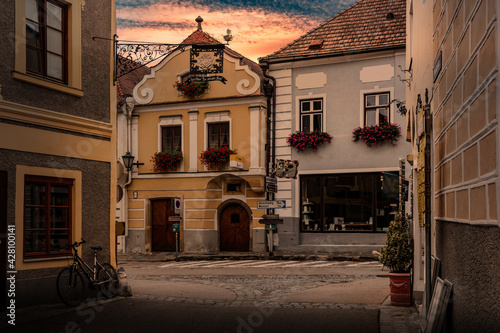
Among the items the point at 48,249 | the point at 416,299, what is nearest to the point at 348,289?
the point at 416,299

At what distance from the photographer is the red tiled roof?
2370cm

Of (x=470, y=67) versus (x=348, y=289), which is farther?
(x=348, y=289)

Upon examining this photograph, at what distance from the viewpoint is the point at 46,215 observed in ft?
34.8

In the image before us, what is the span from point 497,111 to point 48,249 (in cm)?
866

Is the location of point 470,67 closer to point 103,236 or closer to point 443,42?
point 443,42

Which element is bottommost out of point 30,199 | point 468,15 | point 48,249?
point 48,249

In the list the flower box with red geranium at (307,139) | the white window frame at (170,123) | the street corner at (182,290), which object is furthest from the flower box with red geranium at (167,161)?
the street corner at (182,290)

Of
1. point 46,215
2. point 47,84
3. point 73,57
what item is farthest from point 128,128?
point 46,215

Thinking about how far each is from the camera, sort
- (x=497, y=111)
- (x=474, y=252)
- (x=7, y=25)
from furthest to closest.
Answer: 1. (x=7, y=25)
2. (x=474, y=252)
3. (x=497, y=111)

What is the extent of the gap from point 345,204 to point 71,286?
15.0m

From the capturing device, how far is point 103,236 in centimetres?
1188

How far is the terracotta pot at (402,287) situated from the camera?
33.1ft

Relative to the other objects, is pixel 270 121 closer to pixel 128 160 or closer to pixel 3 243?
pixel 128 160

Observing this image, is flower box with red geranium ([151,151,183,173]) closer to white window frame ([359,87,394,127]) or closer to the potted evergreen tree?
white window frame ([359,87,394,127])
